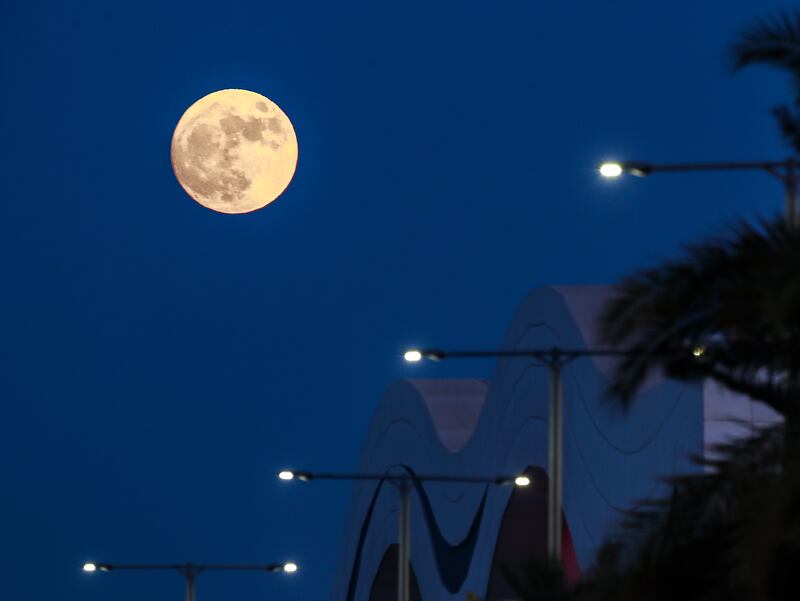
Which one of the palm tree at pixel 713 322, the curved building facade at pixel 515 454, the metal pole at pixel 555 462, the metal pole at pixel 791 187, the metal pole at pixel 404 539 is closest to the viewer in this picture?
the palm tree at pixel 713 322

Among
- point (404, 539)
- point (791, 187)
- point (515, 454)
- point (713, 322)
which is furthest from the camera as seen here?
point (515, 454)

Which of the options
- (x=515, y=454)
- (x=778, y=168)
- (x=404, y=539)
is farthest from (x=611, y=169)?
(x=515, y=454)

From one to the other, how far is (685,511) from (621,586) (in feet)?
3.45

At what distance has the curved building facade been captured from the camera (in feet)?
176

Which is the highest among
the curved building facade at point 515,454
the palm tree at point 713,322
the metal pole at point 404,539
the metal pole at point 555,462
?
the curved building facade at point 515,454

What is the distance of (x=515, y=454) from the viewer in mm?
68812

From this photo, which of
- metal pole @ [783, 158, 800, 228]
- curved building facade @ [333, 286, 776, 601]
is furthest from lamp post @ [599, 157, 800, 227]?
curved building facade @ [333, 286, 776, 601]

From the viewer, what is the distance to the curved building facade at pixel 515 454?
2116 inches

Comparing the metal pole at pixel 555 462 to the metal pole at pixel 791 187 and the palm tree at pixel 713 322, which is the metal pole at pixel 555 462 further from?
the palm tree at pixel 713 322

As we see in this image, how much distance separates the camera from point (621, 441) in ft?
188

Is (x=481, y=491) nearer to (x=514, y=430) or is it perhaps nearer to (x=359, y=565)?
(x=514, y=430)

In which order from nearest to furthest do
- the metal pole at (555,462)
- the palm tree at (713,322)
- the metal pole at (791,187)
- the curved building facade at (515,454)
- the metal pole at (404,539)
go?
the palm tree at (713,322)
the metal pole at (791,187)
the metal pole at (555,462)
the metal pole at (404,539)
the curved building facade at (515,454)

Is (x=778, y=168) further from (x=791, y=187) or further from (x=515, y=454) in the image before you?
(x=515, y=454)

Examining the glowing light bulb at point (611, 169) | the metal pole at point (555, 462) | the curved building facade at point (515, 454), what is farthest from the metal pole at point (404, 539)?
the glowing light bulb at point (611, 169)
